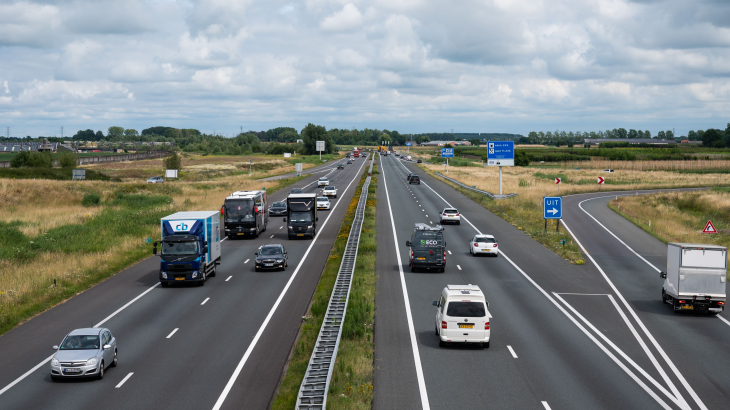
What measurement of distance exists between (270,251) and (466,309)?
1892cm

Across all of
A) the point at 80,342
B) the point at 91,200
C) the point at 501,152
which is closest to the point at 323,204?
the point at 501,152

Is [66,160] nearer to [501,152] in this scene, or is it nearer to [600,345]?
[501,152]

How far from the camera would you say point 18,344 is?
2269 centimetres

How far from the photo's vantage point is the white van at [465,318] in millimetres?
21281

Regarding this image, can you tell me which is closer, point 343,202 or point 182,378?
point 182,378

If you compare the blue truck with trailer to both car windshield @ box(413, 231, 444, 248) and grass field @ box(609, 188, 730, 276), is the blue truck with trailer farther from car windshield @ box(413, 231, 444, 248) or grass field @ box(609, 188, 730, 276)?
grass field @ box(609, 188, 730, 276)

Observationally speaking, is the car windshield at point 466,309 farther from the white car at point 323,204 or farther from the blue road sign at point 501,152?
the blue road sign at point 501,152

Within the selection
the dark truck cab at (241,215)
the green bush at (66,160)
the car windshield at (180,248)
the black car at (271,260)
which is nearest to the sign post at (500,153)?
the dark truck cab at (241,215)

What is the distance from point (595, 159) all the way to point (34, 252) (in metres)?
179

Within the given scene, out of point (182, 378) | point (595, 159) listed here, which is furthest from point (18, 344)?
point (595, 159)

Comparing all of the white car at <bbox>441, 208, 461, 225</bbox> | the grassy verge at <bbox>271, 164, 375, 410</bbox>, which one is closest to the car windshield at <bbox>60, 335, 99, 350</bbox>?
the grassy verge at <bbox>271, 164, 375, 410</bbox>

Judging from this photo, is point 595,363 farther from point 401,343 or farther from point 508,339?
point 401,343

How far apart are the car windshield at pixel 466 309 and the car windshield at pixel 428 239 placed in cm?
1493

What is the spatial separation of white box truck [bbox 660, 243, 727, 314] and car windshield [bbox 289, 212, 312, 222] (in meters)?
28.7
